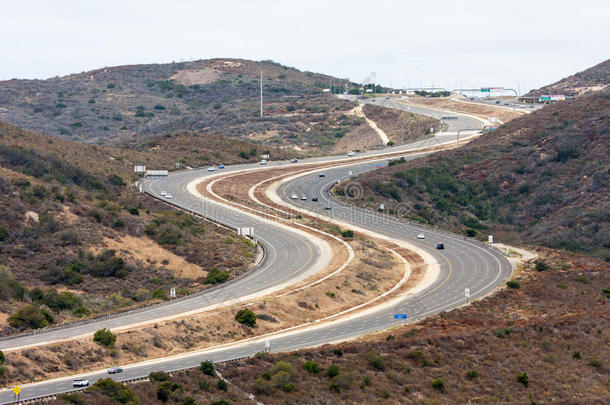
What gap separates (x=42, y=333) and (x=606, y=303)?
49.5 m

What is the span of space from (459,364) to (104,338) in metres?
24.3

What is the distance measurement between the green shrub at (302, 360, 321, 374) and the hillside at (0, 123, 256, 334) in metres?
19.5

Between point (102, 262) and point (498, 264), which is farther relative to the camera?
point (498, 264)

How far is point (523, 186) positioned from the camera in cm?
12175

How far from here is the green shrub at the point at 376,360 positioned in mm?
50812

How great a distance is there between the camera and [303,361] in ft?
163

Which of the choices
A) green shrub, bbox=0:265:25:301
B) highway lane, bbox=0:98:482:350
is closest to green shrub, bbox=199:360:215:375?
highway lane, bbox=0:98:482:350

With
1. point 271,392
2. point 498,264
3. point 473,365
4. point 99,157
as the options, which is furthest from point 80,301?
point 99,157

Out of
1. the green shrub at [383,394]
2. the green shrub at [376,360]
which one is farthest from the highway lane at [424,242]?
the green shrub at [383,394]

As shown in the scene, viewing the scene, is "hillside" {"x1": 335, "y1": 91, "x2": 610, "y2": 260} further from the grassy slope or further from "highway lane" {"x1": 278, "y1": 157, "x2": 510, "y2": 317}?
the grassy slope

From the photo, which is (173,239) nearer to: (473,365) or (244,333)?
(244,333)

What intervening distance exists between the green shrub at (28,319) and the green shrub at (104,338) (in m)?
8.24

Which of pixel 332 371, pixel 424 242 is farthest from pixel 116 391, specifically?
pixel 424 242

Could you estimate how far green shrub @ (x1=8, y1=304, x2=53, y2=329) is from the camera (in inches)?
2175
